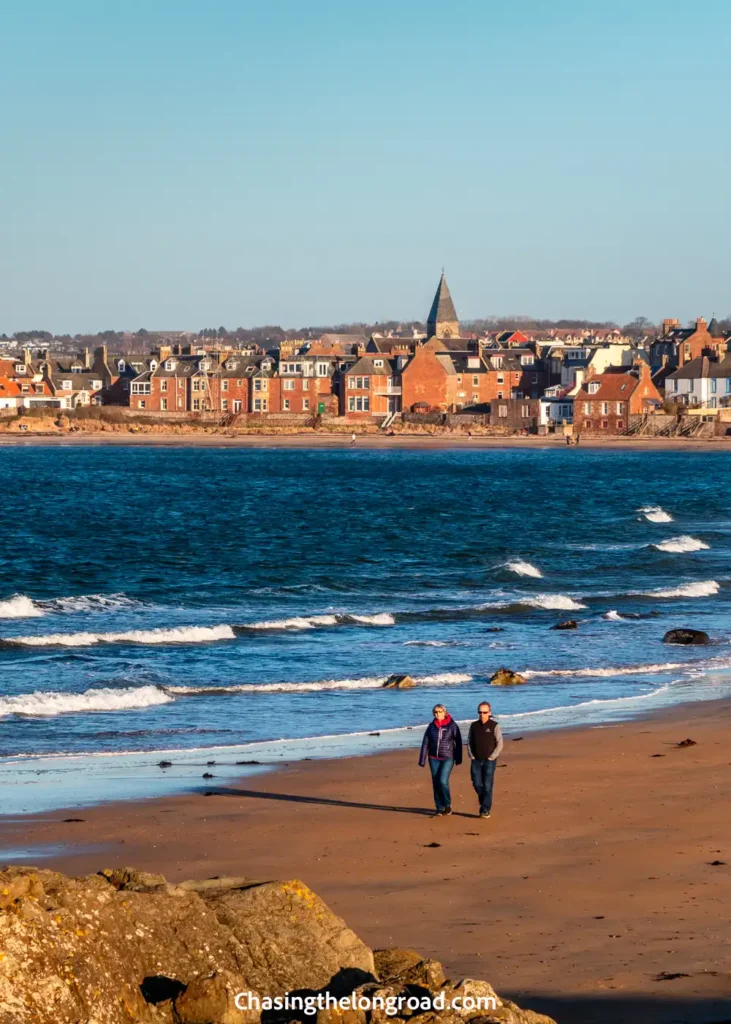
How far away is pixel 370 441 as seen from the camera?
144875mm

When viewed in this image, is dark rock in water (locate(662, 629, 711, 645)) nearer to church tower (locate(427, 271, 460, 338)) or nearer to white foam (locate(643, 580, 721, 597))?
white foam (locate(643, 580, 721, 597))

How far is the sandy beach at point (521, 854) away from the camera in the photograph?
9453 millimetres

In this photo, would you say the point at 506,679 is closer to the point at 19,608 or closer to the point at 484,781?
the point at 484,781

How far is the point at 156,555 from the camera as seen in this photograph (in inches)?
1923

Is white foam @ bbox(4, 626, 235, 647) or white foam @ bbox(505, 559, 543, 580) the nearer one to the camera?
white foam @ bbox(4, 626, 235, 647)

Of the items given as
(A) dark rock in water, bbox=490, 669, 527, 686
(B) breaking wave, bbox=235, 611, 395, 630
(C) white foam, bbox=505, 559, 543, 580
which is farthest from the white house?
(A) dark rock in water, bbox=490, 669, 527, 686

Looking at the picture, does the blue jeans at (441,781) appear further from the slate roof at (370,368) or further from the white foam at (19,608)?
the slate roof at (370,368)

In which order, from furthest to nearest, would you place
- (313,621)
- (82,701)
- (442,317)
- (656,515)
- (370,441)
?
(442,317) < (370,441) < (656,515) < (313,621) < (82,701)

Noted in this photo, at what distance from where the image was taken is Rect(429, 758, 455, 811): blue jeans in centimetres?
1506

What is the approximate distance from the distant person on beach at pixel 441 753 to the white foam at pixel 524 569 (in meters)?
27.2

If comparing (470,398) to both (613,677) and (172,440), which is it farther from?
(613,677)

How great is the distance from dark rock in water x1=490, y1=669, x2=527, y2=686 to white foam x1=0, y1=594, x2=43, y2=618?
44.1 ft

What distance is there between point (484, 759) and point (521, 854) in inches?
72.4

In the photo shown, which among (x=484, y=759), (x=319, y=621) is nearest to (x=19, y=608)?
(x=319, y=621)
